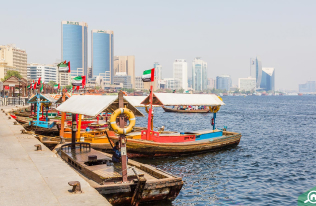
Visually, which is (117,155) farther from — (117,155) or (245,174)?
(245,174)

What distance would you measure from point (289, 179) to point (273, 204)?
5252 millimetres

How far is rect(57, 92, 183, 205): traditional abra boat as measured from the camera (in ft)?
38.9

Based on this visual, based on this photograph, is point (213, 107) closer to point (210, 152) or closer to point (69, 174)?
point (210, 152)

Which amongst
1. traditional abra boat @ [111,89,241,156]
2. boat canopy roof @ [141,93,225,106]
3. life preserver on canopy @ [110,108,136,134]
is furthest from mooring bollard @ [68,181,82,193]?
boat canopy roof @ [141,93,225,106]

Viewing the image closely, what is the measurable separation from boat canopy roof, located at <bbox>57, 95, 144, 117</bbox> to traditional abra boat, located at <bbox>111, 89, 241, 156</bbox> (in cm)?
739

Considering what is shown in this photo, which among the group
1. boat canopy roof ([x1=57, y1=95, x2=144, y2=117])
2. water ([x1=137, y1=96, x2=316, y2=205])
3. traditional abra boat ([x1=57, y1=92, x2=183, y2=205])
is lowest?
water ([x1=137, y1=96, x2=316, y2=205])

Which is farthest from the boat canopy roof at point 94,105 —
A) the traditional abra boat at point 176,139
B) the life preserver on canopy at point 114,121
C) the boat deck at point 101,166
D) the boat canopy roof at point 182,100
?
the boat canopy roof at point 182,100

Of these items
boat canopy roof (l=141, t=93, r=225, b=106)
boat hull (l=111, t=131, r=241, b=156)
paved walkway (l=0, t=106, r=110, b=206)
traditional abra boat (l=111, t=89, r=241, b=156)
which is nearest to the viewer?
paved walkway (l=0, t=106, r=110, b=206)

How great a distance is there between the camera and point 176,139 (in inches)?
1030

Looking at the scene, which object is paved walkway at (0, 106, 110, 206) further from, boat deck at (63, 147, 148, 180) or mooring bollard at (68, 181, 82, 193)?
boat deck at (63, 147, 148, 180)

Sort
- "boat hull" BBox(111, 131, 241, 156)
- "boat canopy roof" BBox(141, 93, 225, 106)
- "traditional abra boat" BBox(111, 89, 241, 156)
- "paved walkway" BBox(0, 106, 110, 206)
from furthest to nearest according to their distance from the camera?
"boat canopy roof" BBox(141, 93, 225, 106) → "traditional abra boat" BBox(111, 89, 241, 156) → "boat hull" BBox(111, 131, 241, 156) → "paved walkway" BBox(0, 106, 110, 206)

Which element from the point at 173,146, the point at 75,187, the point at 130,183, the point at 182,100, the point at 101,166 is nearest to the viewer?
the point at 75,187

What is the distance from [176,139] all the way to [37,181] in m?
15.7

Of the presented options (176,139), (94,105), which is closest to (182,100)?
(176,139)
